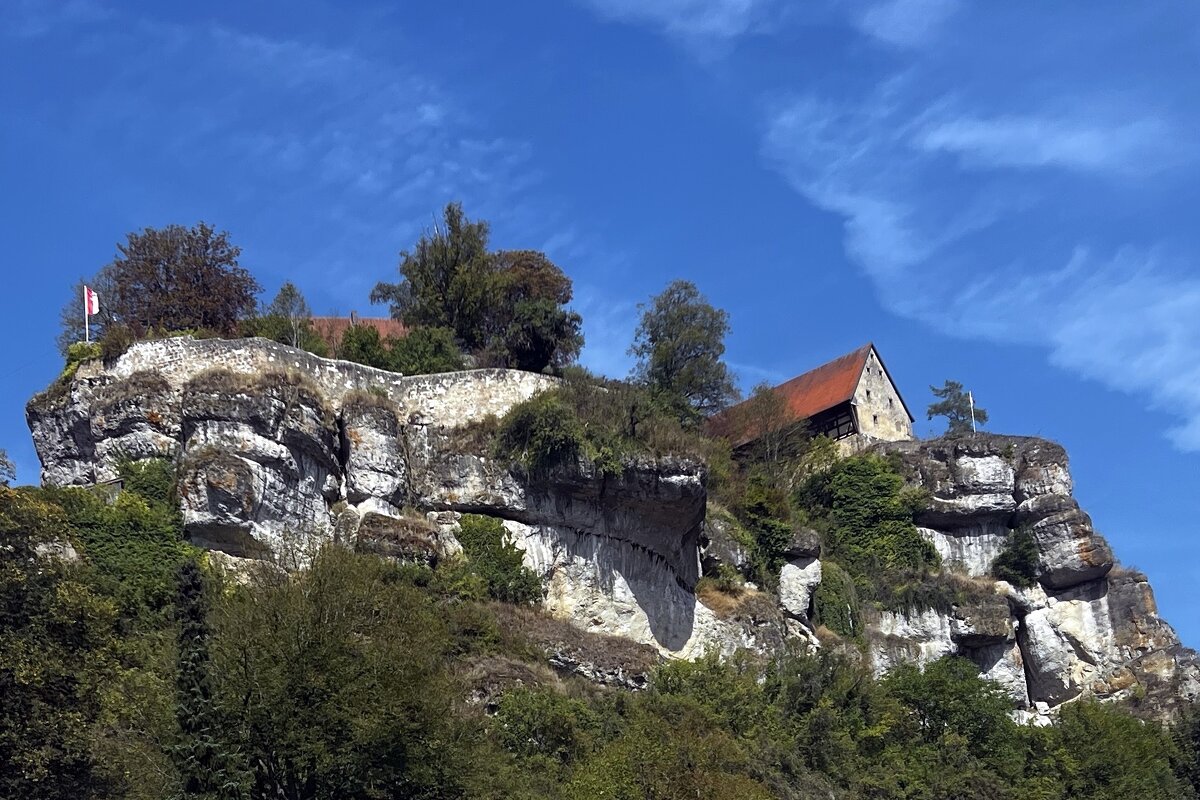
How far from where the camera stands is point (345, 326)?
164 feet

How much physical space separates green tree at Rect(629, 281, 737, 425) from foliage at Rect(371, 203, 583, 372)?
2921 mm

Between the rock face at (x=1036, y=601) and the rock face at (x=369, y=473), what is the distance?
8.38 meters

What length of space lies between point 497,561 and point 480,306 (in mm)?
10877

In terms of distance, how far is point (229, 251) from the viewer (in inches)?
1690

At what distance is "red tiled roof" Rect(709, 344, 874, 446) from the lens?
5262 cm

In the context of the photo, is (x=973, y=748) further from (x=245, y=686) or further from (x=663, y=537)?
(x=245, y=686)

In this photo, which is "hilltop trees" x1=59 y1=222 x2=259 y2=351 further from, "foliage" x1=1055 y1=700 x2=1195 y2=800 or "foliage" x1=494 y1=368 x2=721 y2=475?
"foliage" x1=1055 y1=700 x2=1195 y2=800

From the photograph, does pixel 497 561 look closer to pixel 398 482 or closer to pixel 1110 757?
pixel 398 482

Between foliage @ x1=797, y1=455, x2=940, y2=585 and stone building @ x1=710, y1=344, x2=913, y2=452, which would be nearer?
foliage @ x1=797, y1=455, x2=940, y2=585

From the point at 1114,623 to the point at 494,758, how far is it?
25.2 m

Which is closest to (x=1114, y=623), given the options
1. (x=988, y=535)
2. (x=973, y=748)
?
(x=988, y=535)

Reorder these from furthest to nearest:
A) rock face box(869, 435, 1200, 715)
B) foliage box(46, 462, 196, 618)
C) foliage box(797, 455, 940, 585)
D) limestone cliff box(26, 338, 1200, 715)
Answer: foliage box(797, 455, 940, 585)
rock face box(869, 435, 1200, 715)
limestone cliff box(26, 338, 1200, 715)
foliage box(46, 462, 196, 618)

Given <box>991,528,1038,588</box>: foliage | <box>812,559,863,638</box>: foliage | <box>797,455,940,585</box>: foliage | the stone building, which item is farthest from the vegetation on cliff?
the stone building

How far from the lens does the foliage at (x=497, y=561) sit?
3541cm
